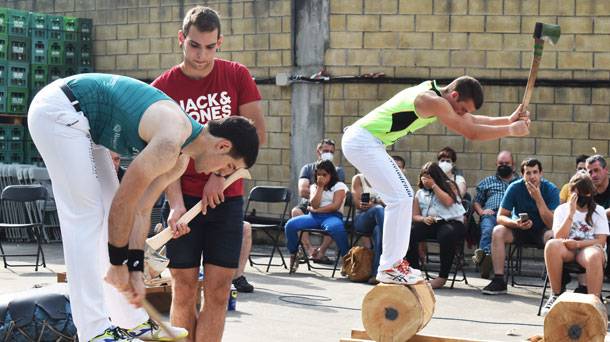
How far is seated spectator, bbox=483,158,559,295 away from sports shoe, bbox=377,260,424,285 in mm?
4004

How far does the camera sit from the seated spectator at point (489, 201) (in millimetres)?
12008

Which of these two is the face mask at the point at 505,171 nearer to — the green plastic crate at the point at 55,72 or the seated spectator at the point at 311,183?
the seated spectator at the point at 311,183

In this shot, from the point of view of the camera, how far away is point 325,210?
1231 centimetres

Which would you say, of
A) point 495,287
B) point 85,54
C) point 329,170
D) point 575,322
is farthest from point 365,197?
point 85,54

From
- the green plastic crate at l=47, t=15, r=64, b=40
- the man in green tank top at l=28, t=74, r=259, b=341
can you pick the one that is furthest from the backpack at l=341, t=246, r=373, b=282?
the green plastic crate at l=47, t=15, r=64, b=40

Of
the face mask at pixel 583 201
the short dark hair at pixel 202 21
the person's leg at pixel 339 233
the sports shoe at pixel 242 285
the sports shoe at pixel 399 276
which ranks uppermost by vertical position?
the short dark hair at pixel 202 21

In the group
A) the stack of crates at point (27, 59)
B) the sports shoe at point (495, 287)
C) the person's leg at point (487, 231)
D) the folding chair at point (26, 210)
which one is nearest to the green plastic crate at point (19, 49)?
the stack of crates at point (27, 59)

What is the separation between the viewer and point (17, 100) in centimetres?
1588

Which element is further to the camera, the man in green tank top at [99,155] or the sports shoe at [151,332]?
the sports shoe at [151,332]

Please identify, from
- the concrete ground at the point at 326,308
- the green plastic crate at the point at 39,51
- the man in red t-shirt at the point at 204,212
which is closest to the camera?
the man in red t-shirt at the point at 204,212

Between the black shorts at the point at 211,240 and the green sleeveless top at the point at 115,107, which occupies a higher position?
the green sleeveless top at the point at 115,107

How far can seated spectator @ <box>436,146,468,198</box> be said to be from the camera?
12.6 meters

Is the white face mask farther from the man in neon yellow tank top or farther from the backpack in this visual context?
the man in neon yellow tank top

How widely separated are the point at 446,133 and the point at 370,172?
671cm
